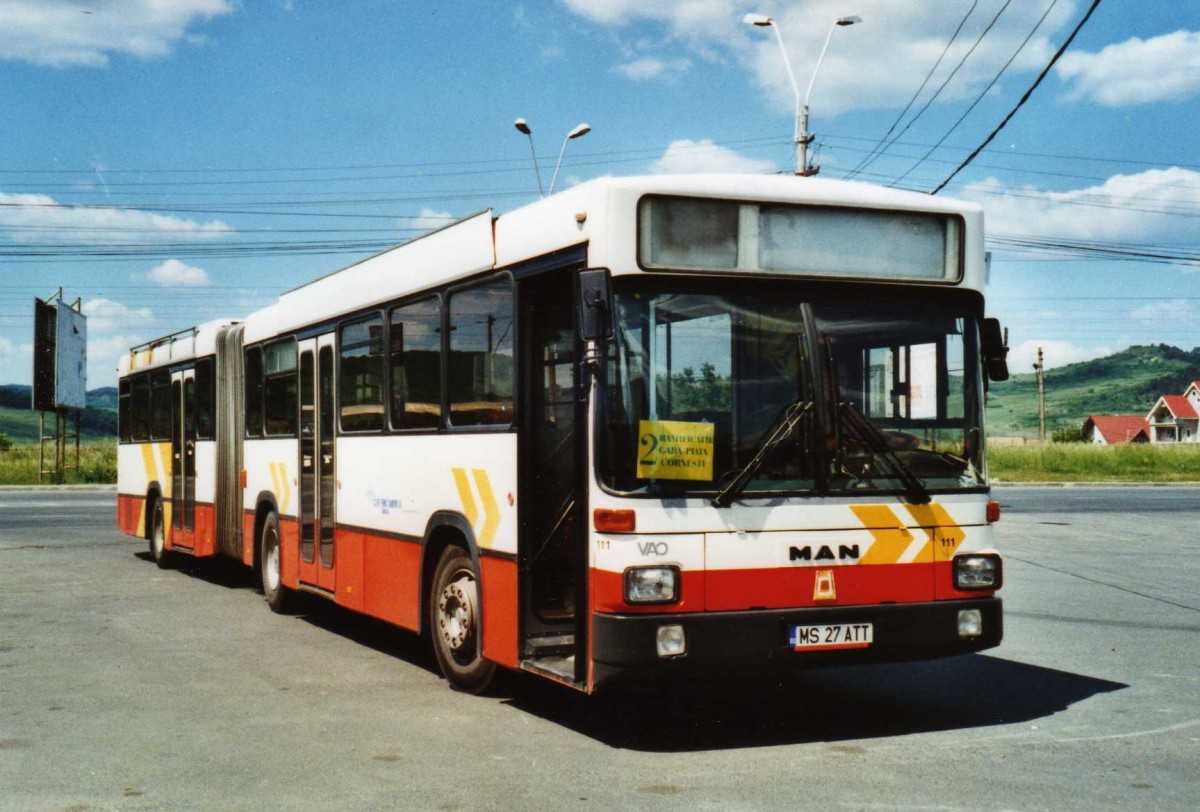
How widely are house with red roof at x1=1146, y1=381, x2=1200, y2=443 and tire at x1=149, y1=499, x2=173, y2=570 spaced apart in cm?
14395

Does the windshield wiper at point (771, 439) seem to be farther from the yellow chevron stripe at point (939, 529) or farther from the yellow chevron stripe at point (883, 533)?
the yellow chevron stripe at point (939, 529)

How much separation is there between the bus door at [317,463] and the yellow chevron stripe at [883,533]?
5457mm

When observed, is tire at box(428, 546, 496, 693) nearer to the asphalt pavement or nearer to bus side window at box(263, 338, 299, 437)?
the asphalt pavement

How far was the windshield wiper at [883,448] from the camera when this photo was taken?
7.26 metres

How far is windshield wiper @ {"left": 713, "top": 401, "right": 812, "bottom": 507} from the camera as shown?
276 inches

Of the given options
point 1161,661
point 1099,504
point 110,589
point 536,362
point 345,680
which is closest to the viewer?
point 536,362

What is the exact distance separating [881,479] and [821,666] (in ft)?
3.43

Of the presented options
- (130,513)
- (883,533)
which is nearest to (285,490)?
(883,533)

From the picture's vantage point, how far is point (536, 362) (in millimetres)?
8148

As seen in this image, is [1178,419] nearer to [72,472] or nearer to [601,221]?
[72,472]

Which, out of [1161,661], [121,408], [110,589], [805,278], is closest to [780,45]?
[121,408]

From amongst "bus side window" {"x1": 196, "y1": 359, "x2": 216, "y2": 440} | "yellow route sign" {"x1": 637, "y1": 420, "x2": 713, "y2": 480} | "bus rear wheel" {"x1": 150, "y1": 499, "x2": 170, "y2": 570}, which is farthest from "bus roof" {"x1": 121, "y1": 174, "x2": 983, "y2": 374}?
"bus rear wheel" {"x1": 150, "y1": 499, "x2": 170, "y2": 570}

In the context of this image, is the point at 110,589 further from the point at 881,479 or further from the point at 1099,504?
the point at 1099,504

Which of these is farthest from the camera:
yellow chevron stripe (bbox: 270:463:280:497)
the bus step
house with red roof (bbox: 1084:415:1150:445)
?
house with red roof (bbox: 1084:415:1150:445)
